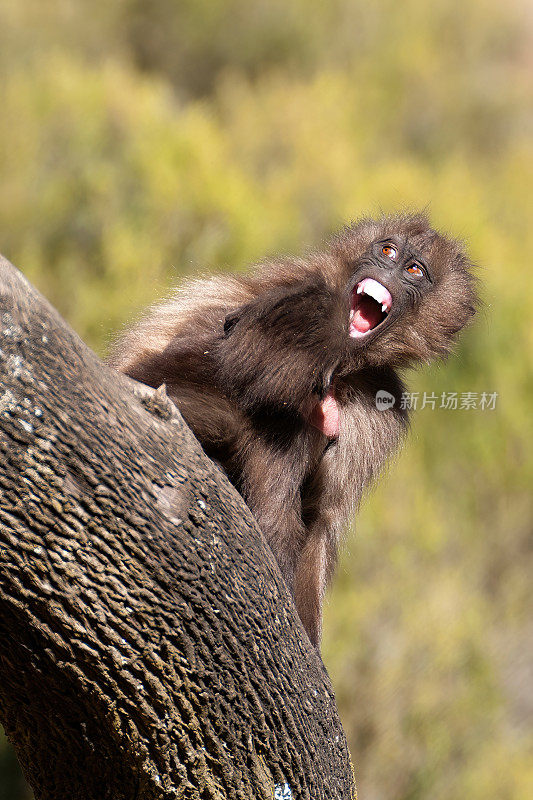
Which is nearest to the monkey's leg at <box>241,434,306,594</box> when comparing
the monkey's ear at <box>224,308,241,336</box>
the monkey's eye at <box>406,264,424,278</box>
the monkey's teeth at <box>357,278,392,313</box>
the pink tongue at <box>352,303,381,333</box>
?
the monkey's ear at <box>224,308,241,336</box>

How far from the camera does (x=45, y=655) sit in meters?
2.27

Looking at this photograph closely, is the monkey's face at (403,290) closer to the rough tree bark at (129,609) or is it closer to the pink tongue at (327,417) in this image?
the pink tongue at (327,417)

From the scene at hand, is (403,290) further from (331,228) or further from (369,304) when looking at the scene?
(331,228)

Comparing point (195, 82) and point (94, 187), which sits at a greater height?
point (195, 82)

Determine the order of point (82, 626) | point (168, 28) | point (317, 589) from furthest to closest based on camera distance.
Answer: point (168, 28), point (317, 589), point (82, 626)

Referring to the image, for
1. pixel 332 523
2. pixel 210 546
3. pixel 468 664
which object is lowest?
pixel 210 546

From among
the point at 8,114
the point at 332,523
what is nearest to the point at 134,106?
the point at 8,114

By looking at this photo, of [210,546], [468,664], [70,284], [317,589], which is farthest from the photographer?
[468,664]

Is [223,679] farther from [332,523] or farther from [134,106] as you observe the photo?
[134,106]

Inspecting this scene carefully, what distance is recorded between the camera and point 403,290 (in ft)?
12.9

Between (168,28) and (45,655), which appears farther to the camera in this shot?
(168,28)

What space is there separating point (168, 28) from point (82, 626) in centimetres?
2414

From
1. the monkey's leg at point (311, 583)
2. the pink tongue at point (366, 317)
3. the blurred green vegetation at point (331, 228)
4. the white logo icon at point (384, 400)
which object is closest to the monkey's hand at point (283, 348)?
the pink tongue at point (366, 317)

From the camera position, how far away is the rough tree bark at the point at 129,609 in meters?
2.17
